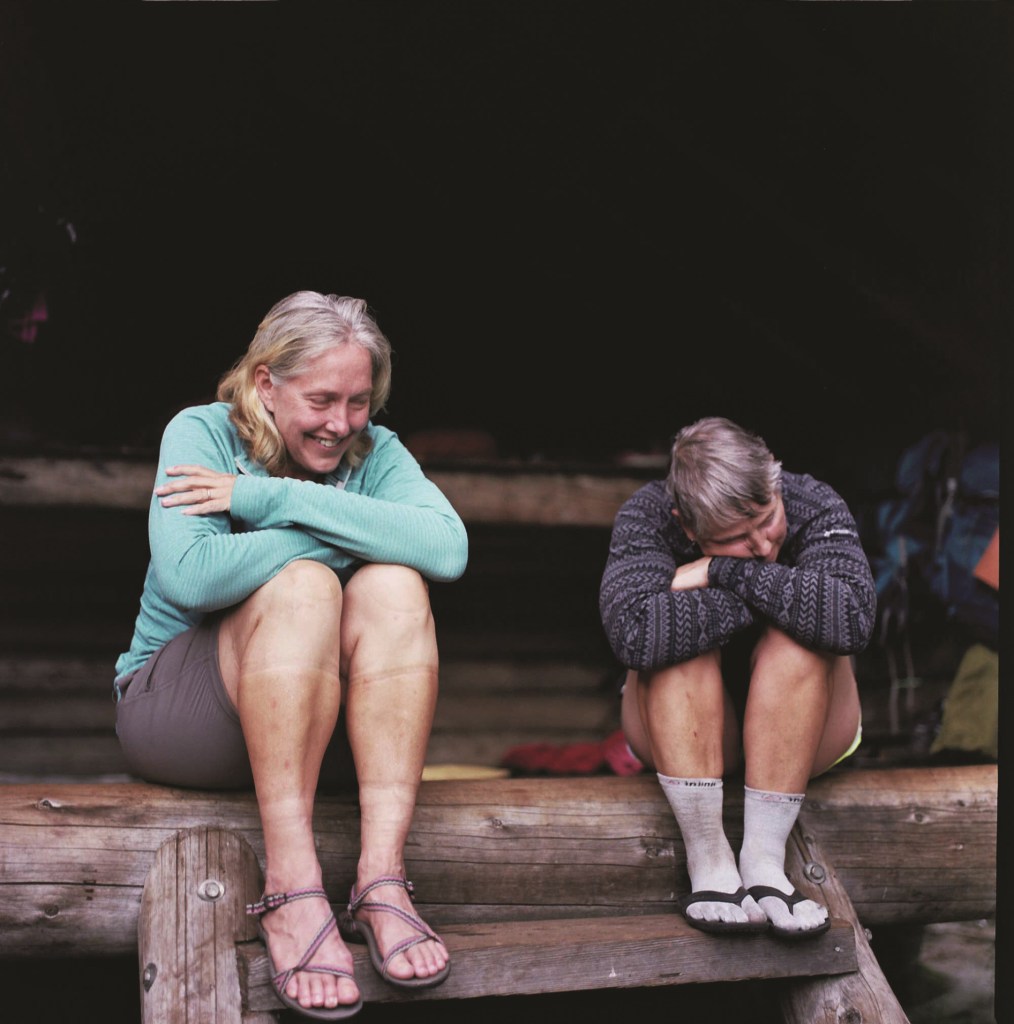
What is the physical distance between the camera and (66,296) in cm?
479

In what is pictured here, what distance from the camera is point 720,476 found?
7.31 feet

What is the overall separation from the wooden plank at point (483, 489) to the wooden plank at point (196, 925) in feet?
6.43

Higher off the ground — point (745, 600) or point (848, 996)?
point (745, 600)

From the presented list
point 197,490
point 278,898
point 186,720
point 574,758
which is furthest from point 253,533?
point 574,758

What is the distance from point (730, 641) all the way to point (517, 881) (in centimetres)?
65

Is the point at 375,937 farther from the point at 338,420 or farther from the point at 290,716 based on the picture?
the point at 338,420

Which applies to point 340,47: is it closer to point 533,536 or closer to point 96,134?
point 96,134

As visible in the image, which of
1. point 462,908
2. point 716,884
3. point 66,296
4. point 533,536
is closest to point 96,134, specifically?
point 66,296

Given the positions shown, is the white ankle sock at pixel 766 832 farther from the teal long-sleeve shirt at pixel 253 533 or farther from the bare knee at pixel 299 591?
the bare knee at pixel 299 591

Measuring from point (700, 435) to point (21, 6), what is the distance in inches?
99.1

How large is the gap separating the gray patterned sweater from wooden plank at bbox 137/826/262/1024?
A: 0.82 metres

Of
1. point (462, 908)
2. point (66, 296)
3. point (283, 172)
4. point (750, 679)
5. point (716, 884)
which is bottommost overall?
point (462, 908)

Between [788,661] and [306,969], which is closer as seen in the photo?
[306,969]

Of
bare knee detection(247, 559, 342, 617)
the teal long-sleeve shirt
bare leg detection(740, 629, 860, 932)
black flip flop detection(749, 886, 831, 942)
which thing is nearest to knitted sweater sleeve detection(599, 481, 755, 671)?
bare leg detection(740, 629, 860, 932)
